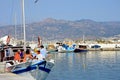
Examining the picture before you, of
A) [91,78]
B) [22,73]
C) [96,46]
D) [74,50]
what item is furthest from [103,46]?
[22,73]

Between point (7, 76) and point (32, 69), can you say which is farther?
point (32, 69)

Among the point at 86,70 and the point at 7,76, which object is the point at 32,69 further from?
the point at 86,70

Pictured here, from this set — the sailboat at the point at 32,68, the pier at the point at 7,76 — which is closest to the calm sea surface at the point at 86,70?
the pier at the point at 7,76

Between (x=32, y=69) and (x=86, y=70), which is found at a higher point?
(x=32, y=69)

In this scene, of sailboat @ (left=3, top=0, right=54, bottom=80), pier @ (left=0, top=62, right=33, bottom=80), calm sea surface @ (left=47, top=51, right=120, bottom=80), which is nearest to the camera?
pier @ (left=0, top=62, right=33, bottom=80)

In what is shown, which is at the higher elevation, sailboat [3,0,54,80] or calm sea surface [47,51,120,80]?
sailboat [3,0,54,80]

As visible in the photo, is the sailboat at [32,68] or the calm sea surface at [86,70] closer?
the sailboat at [32,68]

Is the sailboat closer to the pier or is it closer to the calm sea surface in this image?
the pier

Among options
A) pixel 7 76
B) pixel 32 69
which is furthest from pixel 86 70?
pixel 7 76

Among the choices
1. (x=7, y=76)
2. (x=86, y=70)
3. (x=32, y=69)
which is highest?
(x=32, y=69)

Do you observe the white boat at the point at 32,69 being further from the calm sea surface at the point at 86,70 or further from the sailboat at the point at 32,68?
the calm sea surface at the point at 86,70

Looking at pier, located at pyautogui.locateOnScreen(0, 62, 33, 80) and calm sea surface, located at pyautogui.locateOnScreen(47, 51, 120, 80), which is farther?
calm sea surface, located at pyautogui.locateOnScreen(47, 51, 120, 80)

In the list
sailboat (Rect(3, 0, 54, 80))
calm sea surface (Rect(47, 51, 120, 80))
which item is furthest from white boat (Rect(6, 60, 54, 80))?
calm sea surface (Rect(47, 51, 120, 80))

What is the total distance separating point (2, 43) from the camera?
41.3 metres
